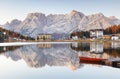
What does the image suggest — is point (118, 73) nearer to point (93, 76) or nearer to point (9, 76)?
point (93, 76)

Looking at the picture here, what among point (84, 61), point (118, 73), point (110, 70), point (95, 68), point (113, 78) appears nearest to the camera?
point (113, 78)

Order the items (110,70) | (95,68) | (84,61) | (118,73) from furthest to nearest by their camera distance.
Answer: (84,61) < (95,68) < (110,70) < (118,73)

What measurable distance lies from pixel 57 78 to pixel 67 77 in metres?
1.34

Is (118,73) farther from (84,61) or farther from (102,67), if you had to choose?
(84,61)

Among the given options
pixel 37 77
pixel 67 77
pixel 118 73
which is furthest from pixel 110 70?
pixel 37 77

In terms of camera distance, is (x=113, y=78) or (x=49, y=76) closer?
(x=113, y=78)

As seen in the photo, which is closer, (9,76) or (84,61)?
(9,76)

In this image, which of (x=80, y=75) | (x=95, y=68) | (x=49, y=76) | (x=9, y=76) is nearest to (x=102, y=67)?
(x=95, y=68)

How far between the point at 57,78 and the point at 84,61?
12314 millimetres

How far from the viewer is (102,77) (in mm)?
31578

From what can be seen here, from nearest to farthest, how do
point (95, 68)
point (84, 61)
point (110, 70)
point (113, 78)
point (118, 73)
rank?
point (113, 78) → point (118, 73) → point (110, 70) → point (95, 68) → point (84, 61)

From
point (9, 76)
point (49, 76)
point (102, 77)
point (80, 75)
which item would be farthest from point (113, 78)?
point (9, 76)

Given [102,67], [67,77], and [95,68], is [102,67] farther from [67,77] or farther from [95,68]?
[67,77]

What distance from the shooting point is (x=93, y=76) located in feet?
106
